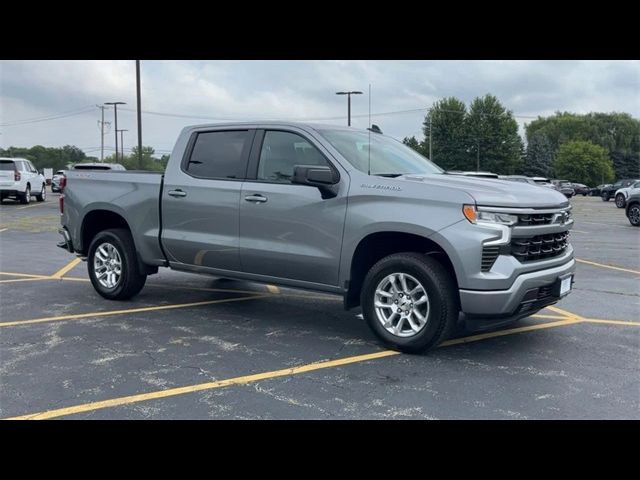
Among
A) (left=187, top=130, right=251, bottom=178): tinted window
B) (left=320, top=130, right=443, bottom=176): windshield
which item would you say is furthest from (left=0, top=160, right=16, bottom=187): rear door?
(left=320, top=130, right=443, bottom=176): windshield

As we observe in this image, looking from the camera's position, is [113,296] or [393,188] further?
[113,296]

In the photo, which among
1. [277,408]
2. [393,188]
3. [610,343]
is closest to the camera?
[277,408]

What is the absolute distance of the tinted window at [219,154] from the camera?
6.11m

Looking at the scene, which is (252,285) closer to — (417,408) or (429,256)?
(429,256)

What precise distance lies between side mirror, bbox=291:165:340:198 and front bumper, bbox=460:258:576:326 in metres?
1.46

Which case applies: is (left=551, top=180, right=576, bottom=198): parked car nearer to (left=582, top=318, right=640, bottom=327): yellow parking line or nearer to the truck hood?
(left=582, top=318, right=640, bottom=327): yellow parking line

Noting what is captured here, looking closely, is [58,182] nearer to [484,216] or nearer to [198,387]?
[198,387]

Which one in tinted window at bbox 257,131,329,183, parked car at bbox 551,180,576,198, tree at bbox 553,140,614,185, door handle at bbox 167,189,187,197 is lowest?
door handle at bbox 167,189,187,197

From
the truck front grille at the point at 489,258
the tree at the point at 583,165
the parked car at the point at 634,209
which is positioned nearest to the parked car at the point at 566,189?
the parked car at the point at 634,209

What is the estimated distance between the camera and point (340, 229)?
17.4 ft

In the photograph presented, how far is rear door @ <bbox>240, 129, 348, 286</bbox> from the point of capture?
5402 mm

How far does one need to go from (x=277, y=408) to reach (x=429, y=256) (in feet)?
6.37
